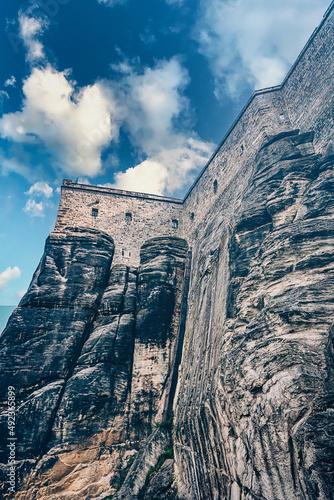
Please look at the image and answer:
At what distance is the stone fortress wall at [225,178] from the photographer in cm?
1004

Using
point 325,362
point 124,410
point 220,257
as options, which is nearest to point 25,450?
point 124,410

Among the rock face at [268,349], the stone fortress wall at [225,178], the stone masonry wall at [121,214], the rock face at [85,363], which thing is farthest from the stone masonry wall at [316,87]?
the stone masonry wall at [121,214]

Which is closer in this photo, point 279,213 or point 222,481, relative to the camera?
point 222,481

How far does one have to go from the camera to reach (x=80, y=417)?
31.8 ft

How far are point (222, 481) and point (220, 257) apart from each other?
19.1ft

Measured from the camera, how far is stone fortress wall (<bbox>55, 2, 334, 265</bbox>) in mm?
10039

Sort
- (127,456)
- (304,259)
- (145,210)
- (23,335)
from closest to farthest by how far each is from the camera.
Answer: (304,259) → (127,456) → (23,335) → (145,210)

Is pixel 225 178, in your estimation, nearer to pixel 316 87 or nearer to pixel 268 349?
pixel 316 87

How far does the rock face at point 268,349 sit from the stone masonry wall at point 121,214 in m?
8.33

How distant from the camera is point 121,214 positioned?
18.0 meters

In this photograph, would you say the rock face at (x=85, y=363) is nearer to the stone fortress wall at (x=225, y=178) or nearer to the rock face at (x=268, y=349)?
the rock face at (x=268, y=349)

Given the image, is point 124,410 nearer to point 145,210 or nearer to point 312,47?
point 145,210

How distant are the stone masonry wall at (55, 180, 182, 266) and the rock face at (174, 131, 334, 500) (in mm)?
8334

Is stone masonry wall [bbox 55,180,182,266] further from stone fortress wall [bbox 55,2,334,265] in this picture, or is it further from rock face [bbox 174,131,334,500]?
rock face [bbox 174,131,334,500]
